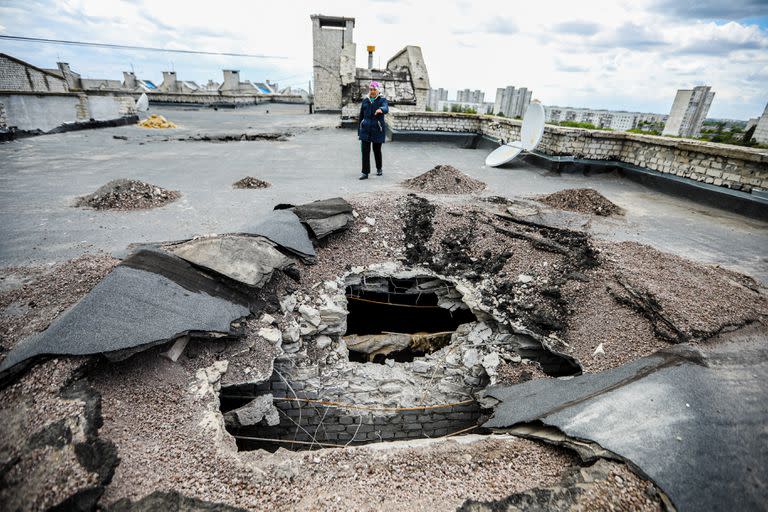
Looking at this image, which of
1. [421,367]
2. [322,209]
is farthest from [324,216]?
[421,367]

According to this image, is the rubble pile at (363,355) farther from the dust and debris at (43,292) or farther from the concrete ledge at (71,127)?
the concrete ledge at (71,127)

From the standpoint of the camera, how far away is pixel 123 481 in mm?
2053

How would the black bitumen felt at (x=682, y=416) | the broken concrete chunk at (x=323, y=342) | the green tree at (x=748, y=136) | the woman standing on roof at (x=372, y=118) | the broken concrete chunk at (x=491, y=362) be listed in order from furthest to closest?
the green tree at (x=748, y=136) < the woman standing on roof at (x=372, y=118) < the broken concrete chunk at (x=323, y=342) < the broken concrete chunk at (x=491, y=362) < the black bitumen felt at (x=682, y=416)

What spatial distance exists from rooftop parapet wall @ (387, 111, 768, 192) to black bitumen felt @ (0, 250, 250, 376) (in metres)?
8.32

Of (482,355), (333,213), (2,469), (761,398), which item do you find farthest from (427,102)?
(2,469)

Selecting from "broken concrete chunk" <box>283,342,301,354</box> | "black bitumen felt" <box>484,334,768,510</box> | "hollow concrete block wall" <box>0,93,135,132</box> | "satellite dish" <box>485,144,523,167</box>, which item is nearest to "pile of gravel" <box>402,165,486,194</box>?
"satellite dish" <box>485,144,523,167</box>

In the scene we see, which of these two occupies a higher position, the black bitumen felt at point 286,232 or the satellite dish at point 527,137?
the satellite dish at point 527,137

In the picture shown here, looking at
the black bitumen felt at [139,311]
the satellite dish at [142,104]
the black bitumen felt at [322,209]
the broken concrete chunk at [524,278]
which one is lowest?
the broken concrete chunk at [524,278]

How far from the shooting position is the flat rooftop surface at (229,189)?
4.75 metres

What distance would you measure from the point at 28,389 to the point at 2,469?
619 mm

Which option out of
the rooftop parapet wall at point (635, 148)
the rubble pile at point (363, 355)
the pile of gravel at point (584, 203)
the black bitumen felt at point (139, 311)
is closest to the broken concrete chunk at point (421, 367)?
the rubble pile at point (363, 355)

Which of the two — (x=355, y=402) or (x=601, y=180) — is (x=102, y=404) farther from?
(x=601, y=180)

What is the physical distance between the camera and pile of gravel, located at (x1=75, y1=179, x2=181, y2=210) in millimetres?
5609

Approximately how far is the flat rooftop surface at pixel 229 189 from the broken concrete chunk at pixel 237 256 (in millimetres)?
850
